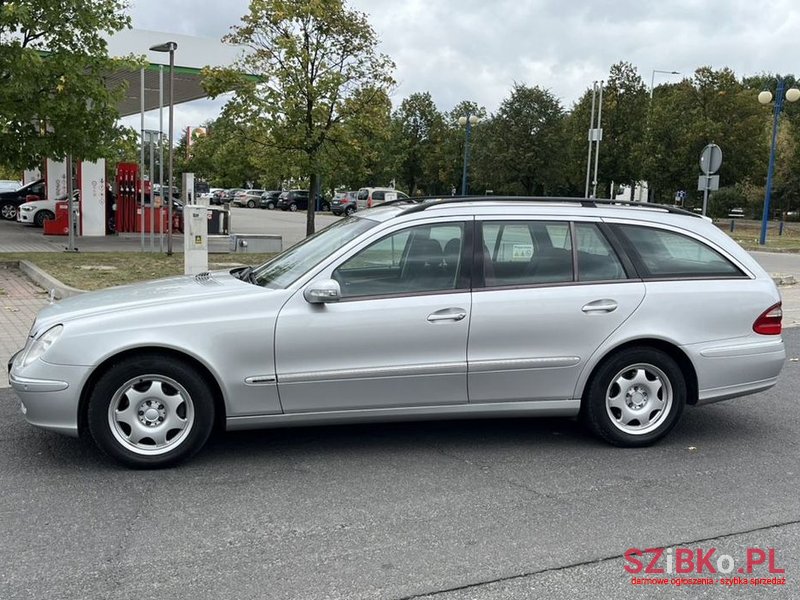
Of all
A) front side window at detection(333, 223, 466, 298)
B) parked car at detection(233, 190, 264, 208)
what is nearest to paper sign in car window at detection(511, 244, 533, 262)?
front side window at detection(333, 223, 466, 298)

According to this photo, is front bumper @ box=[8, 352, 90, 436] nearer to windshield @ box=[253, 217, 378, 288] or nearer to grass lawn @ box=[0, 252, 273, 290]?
windshield @ box=[253, 217, 378, 288]

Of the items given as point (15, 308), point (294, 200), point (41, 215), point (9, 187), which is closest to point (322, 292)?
point (15, 308)

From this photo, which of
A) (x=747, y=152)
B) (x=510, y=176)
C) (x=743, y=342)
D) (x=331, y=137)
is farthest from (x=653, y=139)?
(x=743, y=342)

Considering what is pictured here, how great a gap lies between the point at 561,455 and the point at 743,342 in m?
1.50

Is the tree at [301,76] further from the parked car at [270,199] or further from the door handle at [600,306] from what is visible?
the parked car at [270,199]

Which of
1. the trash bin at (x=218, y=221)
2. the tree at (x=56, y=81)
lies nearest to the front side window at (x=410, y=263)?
the tree at (x=56, y=81)

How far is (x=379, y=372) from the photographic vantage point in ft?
15.3

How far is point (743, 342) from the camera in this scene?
17.2ft

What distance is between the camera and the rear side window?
5.25 m

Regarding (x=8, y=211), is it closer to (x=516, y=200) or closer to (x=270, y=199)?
(x=516, y=200)

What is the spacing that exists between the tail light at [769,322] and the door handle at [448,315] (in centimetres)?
211

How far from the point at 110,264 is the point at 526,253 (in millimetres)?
11743

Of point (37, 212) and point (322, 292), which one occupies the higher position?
point (37, 212)

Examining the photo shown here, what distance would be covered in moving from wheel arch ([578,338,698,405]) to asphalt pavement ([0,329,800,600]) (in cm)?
40
